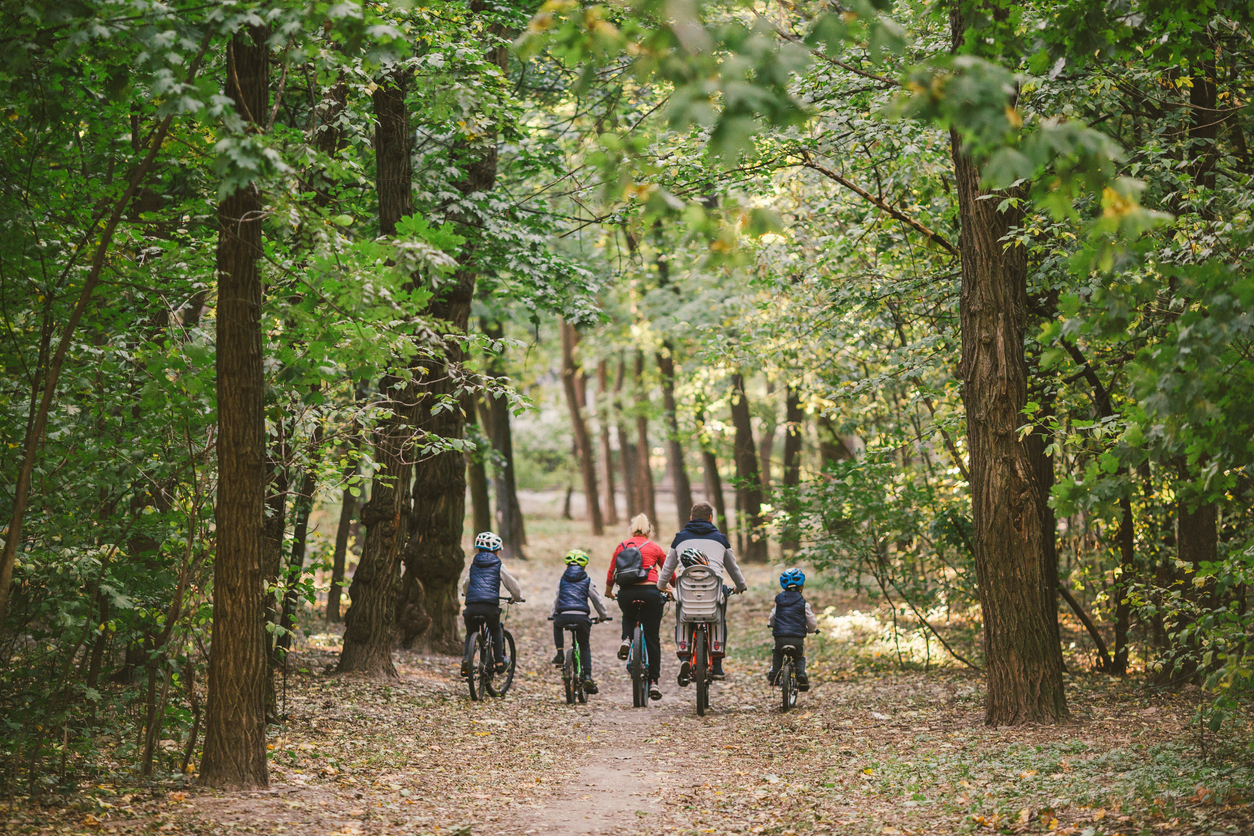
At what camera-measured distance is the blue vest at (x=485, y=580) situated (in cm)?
1107

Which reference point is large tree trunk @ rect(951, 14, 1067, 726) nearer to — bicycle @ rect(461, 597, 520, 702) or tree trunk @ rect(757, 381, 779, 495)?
bicycle @ rect(461, 597, 520, 702)

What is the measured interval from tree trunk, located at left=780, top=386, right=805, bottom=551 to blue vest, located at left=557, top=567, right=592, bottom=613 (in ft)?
10.7

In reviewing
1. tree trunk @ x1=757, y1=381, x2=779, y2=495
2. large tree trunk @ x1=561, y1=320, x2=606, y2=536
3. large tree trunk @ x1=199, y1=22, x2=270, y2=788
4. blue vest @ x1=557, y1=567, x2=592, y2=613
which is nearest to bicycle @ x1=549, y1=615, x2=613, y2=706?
blue vest @ x1=557, y1=567, x2=592, y2=613

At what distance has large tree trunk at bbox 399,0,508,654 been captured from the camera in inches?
495

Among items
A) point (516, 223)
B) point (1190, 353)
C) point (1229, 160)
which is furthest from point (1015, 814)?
point (516, 223)

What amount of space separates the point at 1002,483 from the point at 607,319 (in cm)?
626

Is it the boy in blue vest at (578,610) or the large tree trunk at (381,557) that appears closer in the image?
the large tree trunk at (381,557)

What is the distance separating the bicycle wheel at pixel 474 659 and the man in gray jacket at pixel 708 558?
7.39 ft

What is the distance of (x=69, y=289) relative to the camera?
20.1 feet

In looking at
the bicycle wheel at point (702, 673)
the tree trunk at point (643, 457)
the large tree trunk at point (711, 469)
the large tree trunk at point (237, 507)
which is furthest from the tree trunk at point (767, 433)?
the large tree trunk at point (237, 507)

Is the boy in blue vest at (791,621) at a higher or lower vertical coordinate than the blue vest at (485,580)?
lower

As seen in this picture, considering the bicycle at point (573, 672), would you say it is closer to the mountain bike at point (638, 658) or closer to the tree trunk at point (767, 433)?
the mountain bike at point (638, 658)

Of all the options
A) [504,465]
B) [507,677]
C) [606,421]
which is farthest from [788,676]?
[606,421]

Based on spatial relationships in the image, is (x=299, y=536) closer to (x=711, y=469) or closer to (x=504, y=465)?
(x=504, y=465)
